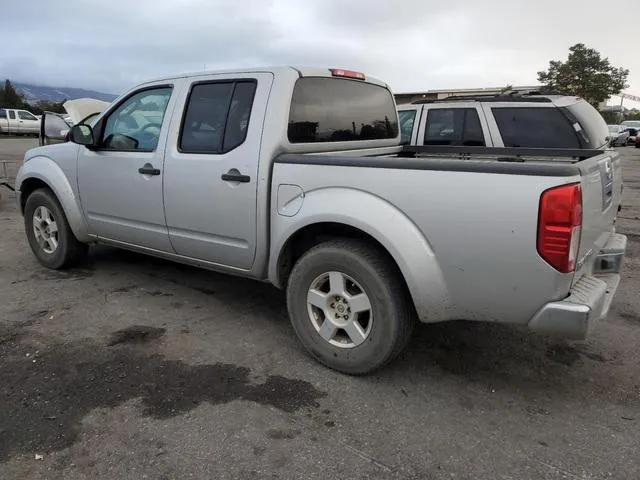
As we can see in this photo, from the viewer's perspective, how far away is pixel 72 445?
2.58 metres

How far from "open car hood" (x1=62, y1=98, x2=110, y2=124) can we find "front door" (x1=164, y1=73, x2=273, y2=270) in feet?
18.7

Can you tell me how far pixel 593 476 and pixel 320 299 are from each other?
1.71m

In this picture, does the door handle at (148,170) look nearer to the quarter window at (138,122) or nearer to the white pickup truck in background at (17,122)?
the quarter window at (138,122)

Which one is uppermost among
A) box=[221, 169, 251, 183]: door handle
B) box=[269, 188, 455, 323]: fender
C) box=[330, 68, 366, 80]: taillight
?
box=[330, 68, 366, 80]: taillight

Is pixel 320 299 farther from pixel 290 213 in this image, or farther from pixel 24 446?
pixel 24 446

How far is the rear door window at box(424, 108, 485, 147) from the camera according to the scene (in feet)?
22.5

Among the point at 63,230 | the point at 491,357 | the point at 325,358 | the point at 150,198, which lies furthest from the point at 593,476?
the point at 63,230

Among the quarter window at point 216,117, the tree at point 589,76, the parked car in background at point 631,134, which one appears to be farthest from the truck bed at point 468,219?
the tree at point 589,76

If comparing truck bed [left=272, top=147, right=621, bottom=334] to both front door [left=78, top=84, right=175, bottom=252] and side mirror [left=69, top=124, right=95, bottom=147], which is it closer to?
front door [left=78, top=84, right=175, bottom=252]

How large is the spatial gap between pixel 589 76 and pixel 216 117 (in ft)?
165

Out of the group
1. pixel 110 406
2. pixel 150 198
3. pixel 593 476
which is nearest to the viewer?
pixel 593 476

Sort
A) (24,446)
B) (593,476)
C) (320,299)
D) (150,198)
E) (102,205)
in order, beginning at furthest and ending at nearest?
(102,205)
(150,198)
(320,299)
(24,446)
(593,476)

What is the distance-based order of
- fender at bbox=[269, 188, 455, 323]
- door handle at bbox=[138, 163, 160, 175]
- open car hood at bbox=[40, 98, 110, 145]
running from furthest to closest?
open car hood at bbox=[40, 98, 110, 145]
door handle at bbox=[138, 163, 160, 175]
fender at bbox=[269, 188, 455, 323]

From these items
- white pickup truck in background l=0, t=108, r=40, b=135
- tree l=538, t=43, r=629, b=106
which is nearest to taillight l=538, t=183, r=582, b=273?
white pickup truck in background l=0, t=108, r=40, b=135
